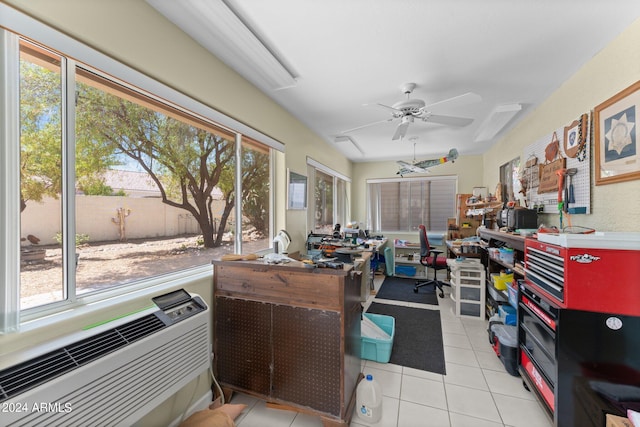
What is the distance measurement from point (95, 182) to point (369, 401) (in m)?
2.17

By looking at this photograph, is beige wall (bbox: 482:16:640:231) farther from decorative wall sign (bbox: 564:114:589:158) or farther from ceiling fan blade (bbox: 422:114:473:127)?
ceiling fan blade (bbox: 422:114:473:127)

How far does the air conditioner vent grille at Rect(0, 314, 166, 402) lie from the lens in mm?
837

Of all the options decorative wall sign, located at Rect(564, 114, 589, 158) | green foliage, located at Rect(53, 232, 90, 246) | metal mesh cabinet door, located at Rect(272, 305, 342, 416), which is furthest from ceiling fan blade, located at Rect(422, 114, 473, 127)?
green foliage, located at Rect(53, 232, 90, 246)

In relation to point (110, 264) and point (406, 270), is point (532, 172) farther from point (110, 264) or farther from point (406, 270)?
point (110, 264)

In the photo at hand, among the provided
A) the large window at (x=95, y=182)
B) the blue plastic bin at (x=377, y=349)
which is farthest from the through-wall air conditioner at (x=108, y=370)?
the blue plastic bin at (x=377, y=349)

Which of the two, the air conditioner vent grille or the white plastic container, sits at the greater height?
the air conditioner vent grille

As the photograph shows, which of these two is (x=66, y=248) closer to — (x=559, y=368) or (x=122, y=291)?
(x=122, y=291)

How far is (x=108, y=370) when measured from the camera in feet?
3.41

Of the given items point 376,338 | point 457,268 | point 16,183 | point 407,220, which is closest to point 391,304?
point 457,268

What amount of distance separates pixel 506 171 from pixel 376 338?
11.1 feet

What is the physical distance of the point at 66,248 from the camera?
1.21 m

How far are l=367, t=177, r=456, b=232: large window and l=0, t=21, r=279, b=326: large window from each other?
4570 mm

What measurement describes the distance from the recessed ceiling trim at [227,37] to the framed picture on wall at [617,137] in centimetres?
244

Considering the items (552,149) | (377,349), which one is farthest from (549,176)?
(377,349)
